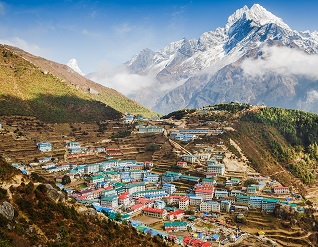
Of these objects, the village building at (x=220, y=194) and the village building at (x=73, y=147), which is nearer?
the village building at (x=220, y=194)

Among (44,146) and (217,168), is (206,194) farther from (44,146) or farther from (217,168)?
(44,146)

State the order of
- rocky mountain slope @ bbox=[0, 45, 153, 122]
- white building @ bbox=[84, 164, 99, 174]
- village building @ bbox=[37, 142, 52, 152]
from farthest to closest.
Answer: rocky mountain slope @ bbox=[0, 45, 153, 122], village building @ bbox=[37, 142, 52, 152], white building @ bbox=[84, 164, 99, 174]

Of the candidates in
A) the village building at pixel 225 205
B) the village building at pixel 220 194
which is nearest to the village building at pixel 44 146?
the village building at pixel 220 194

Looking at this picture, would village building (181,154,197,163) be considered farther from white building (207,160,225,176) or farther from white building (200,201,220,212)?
white building (200,201,220,212)

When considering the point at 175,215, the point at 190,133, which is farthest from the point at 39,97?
the point at 175,215

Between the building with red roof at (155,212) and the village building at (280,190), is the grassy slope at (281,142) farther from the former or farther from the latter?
the building with red roof at (155,212)

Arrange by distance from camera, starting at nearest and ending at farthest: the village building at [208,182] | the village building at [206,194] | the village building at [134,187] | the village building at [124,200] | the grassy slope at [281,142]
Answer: the village building at [124,200]
the village building at [206,194]
the village building at [134,187]
the village building at [208,182]
the grassy slope at [281,142]

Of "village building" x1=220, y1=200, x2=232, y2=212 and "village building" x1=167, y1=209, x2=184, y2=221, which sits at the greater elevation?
"village building" x1=220, y1=200, x2=232, y2=212

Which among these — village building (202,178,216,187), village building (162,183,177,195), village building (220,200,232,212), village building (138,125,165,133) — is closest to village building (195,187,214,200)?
village building (220,200,232,212)

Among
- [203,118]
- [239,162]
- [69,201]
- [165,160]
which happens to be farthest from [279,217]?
[203,118]
